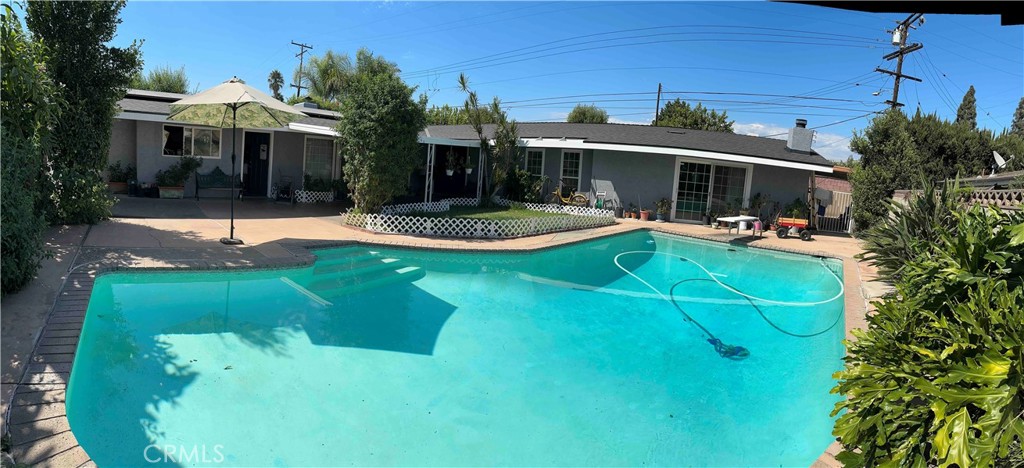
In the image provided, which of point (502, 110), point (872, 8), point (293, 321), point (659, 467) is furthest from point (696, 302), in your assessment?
point (502, 110)

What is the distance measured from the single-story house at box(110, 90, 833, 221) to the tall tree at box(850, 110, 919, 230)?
1117 millimetres

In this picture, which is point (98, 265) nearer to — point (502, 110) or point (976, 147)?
point (502, 110)

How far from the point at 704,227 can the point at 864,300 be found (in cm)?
1056

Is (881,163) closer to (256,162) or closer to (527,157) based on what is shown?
(527,157)

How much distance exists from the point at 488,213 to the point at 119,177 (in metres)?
10.9


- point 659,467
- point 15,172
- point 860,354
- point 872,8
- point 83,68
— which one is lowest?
point 659,467

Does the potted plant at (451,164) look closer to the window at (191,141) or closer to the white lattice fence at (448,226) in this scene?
the white lattice fence at (448,226)

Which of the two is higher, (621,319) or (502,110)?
(502,110)

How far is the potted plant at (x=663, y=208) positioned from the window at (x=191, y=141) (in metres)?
15.2

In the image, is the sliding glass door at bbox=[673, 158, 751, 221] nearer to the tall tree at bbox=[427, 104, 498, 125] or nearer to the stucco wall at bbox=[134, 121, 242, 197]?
the stucco wall at bbox=[134, 121, 242, 197]

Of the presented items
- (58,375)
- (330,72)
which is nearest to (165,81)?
(330,72)

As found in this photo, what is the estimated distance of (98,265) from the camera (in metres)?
7.60

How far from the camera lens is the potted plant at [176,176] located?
15836 millimetres

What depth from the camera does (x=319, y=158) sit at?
18.9 metres
